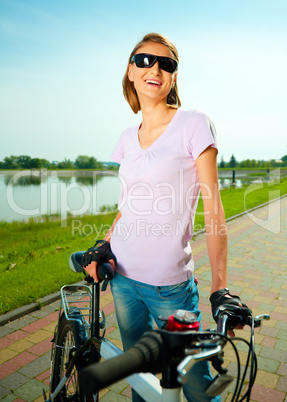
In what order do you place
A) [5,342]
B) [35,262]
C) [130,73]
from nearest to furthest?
[130,73] → [5,342] → [35,262]

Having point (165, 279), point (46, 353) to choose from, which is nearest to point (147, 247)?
point (165, 279)

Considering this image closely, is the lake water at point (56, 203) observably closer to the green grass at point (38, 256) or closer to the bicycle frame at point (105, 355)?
the green grass at point (38, 256)

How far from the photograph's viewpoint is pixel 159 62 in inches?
70.5

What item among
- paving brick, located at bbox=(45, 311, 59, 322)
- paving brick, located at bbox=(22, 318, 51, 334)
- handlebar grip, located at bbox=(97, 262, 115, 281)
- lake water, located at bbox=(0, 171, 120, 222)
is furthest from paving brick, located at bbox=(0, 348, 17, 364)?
lake water, located at bbox=(0, 171, 120, 222)

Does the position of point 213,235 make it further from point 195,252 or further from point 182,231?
point 195,252

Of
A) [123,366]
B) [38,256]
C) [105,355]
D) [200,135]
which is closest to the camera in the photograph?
[123,366]

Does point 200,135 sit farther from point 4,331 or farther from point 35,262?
point 35,262

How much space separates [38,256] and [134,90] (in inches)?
218

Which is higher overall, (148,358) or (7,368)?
(148,358)

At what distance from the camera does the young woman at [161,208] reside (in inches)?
61.7

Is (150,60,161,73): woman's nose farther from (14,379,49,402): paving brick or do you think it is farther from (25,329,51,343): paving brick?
(25,329,51,343): paving brick

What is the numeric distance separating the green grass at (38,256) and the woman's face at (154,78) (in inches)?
130

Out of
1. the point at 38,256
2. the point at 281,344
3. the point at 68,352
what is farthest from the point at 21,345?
the point at 38,256

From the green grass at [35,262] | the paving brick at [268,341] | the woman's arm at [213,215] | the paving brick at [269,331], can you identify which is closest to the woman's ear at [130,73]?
the woman's arm at [213,215]
